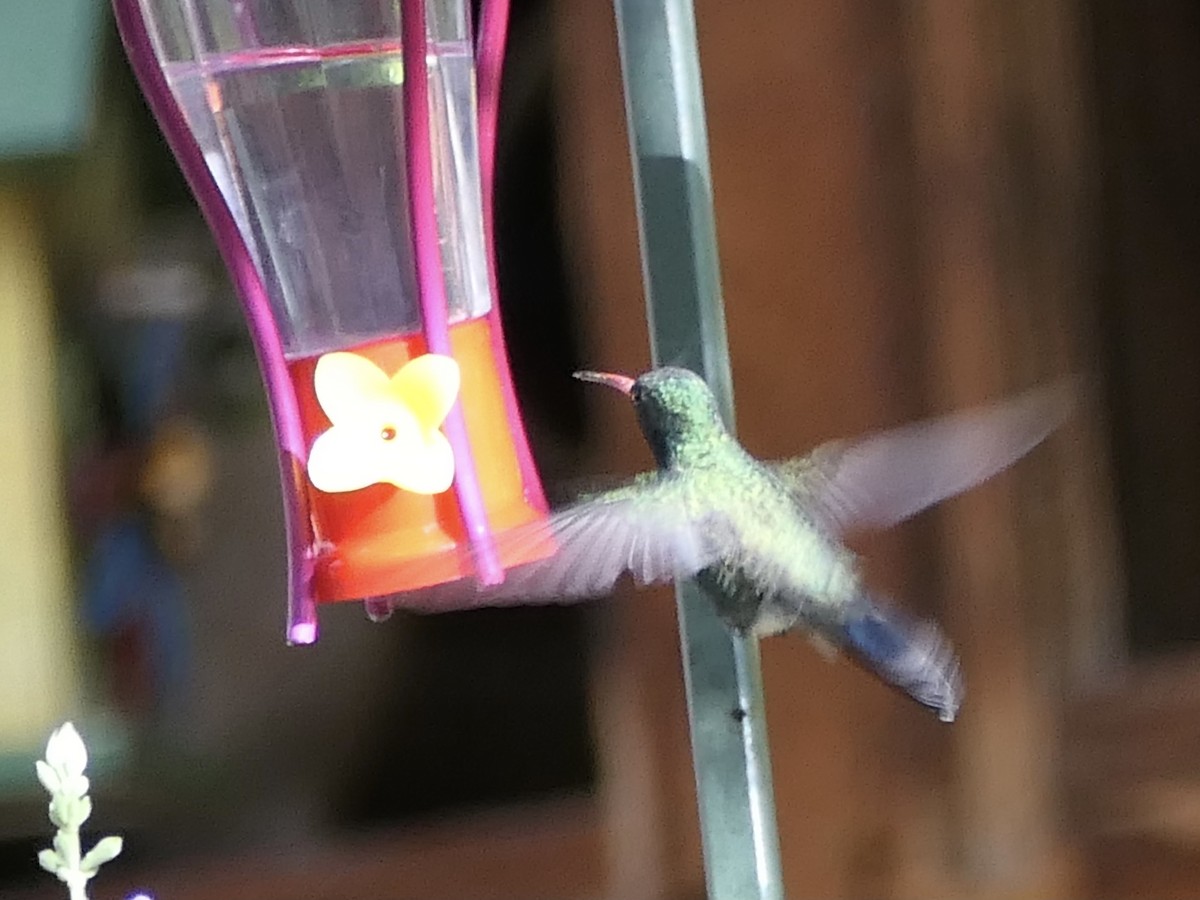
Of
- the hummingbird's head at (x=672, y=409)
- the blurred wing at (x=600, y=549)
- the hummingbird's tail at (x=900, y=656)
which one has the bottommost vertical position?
the hummingbird's tail at (x=900, y=656)

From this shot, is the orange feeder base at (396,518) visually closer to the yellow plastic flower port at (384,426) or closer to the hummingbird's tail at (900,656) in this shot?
the yellow plastic flower port at (384,426)

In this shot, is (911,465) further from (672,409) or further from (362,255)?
(362,255)

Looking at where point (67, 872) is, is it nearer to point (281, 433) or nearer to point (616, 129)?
point (281, 433)

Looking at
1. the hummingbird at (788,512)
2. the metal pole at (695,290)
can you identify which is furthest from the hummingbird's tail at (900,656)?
the metal pole at (695,290)

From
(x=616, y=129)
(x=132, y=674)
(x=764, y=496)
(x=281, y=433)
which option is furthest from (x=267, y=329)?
(x=132, y=674)

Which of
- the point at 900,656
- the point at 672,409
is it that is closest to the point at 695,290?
the point at 672,409

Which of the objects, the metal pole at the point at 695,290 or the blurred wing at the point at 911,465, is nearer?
the metal pole at the point at 695,290

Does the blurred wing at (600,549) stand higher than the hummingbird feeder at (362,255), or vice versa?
the hummingbird feeder at (362,255)
